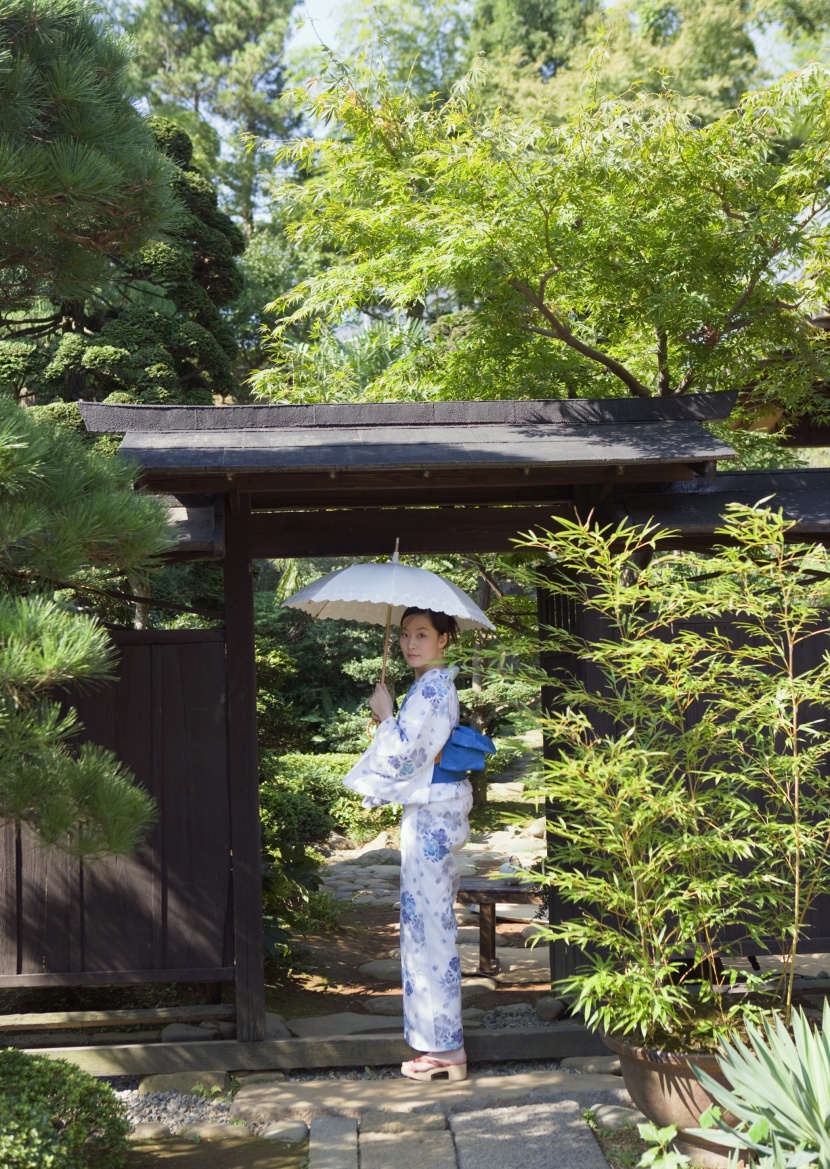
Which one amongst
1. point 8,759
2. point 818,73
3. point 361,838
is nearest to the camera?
point 8,759

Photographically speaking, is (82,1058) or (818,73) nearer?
(82,1058)

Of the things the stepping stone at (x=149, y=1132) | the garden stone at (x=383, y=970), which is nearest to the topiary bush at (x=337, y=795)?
the garden stone at (x=383, y=970)

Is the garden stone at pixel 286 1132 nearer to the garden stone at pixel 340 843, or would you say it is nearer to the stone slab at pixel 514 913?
the stone slab at pixel 514 913

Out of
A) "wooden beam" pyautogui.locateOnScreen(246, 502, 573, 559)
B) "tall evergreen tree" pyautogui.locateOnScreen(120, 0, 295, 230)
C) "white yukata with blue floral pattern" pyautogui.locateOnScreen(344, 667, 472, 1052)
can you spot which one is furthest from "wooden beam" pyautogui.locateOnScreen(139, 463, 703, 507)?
"tall evergreen tree" pyautogui.locateOnScreen(120, 0, 295, 230)

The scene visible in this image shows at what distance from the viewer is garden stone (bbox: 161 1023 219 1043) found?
183 inches

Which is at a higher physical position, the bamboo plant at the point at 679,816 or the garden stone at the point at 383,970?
the bamboo plant at the point at 679,816

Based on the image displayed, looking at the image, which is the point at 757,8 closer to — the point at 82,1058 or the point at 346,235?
the point at 346,235

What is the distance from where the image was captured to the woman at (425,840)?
14.2 ft

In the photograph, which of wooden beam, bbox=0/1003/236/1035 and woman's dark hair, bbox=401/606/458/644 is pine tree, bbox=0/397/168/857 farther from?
wooden beam, bbox=0/1003/236/1035

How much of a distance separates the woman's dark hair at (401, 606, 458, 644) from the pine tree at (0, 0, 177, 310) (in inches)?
72.1

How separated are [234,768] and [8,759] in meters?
1.99

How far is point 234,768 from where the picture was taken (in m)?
4.64

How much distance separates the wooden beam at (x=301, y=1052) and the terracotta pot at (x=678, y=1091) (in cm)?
115

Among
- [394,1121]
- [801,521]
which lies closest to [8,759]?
[394,1121]
